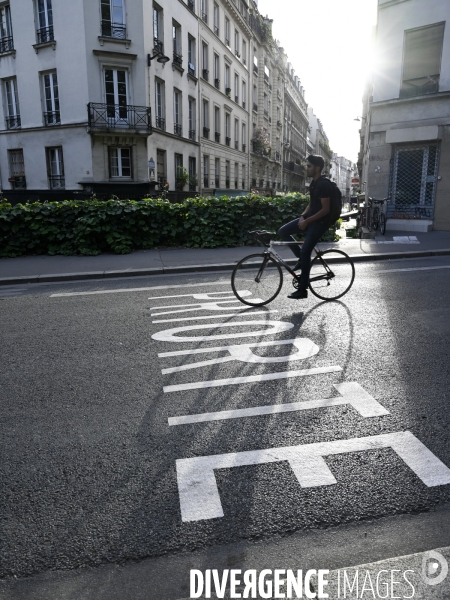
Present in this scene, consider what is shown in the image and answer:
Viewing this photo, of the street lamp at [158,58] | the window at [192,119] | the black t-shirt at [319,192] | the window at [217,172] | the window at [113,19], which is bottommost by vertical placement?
the black t-shirt at [319,192]

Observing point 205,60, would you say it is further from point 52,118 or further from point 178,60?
point 52,118

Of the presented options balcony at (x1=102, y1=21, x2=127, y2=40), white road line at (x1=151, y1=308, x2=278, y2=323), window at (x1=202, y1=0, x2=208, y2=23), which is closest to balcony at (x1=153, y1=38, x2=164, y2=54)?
balcony at (x1=102, y1=21, x2=127, y2=40)

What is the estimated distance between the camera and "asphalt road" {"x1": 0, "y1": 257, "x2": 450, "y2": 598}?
2322 millimetres

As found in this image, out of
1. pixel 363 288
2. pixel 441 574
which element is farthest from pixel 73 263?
pixel 441 574

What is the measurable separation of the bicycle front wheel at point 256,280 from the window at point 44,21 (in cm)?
2350

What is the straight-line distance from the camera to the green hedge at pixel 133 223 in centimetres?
1170

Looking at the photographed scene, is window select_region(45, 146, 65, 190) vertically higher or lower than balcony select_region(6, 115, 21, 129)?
lower

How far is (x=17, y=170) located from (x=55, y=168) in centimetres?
283

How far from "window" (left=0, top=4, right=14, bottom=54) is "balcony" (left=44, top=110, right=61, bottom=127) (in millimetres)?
4299

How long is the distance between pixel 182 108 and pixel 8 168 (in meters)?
10.9

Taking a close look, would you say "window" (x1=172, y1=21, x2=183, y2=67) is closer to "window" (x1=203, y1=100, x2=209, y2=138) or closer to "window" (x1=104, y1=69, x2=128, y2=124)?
"window" (x1=104, y1=69, x2=128, y2=124)

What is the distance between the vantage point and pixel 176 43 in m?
28.5

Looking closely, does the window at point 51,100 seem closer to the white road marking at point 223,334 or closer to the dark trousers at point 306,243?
the dark trousers at point 306,243

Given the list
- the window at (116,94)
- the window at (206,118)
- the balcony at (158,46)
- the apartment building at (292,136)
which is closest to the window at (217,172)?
→ the window at (206,118)
